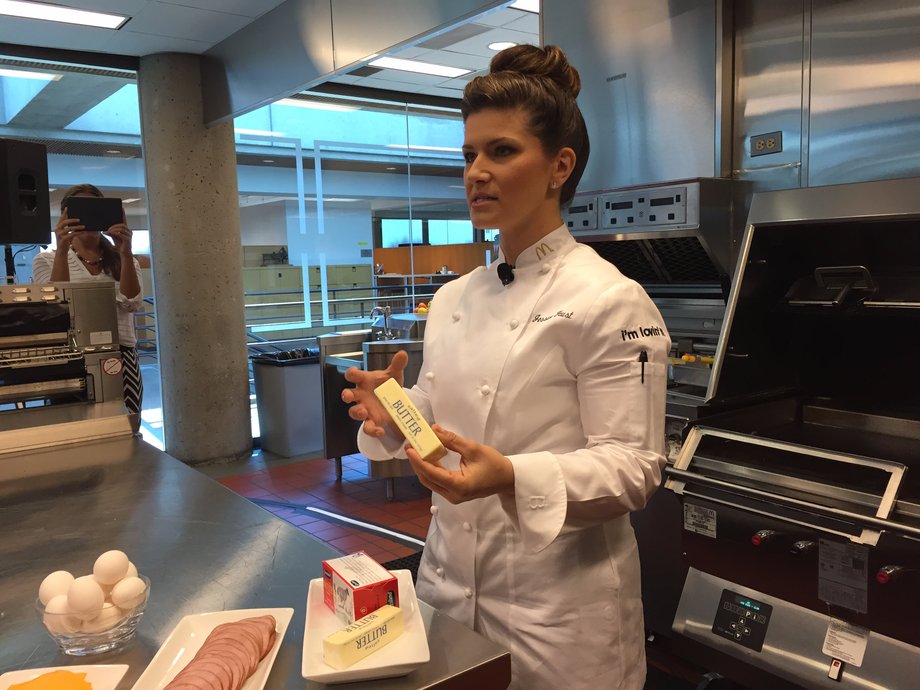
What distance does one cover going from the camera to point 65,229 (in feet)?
12.6

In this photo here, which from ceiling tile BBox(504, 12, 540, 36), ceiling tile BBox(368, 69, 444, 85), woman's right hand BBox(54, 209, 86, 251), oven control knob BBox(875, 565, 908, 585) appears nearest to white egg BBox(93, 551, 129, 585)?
oven control knob BBox(875, 565, 908, 585)

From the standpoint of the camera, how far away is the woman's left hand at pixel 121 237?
4.18 m

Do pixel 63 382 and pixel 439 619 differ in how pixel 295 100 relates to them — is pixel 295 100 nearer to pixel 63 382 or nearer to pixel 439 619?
pixel 63 382

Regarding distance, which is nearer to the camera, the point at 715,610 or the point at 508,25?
the point at 715,610

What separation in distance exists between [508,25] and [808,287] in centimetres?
334

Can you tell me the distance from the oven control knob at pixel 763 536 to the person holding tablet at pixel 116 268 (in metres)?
3.54

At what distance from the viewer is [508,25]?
491cm

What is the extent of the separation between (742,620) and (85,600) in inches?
71.9

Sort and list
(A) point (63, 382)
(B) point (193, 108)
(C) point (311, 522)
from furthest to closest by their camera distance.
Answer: (B) point (193, 108)
(C) point (311, 522)
(A) point (63, 382)

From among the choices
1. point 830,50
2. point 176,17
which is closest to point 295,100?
point 176,17

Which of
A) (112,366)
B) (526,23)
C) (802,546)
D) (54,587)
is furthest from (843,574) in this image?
(526,23)

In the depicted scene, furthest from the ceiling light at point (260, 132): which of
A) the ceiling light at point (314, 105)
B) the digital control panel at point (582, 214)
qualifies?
the digital control panel at point (582, 214)

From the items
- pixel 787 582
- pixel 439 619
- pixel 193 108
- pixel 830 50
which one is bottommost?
pixel 787 582

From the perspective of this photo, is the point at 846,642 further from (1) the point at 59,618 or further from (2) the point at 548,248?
(1) the point at 59,618
